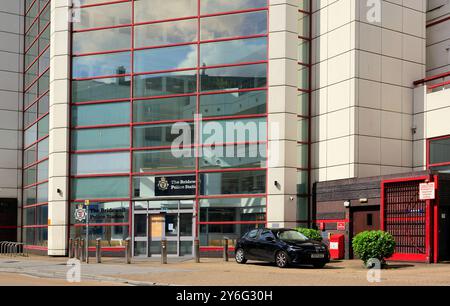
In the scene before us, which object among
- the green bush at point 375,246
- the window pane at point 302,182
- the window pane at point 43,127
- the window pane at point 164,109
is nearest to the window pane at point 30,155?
the window pane at point 43,127

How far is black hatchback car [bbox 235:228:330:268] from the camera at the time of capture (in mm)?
20672

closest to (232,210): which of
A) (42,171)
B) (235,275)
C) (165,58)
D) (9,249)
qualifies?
(165,58)

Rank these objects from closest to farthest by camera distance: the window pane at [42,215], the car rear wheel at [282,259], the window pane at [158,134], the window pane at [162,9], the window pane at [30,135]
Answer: the car rear wheel at [282,259] < the window pane at [158,134] < the window pane at [162,9] < the window pane at [42,215] < the window pane at [30,135]

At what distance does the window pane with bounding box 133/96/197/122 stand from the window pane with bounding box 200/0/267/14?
157 inches

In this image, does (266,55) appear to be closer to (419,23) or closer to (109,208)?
(419,23)

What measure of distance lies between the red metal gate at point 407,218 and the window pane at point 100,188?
11585 millimetres

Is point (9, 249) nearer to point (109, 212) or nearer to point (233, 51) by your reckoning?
point (109, 212)

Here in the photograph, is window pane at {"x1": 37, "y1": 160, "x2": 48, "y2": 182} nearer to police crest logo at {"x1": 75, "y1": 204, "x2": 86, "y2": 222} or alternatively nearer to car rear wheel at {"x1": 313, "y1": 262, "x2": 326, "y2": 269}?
police crest logo at {"x1": 75, "y1": 204, "x2": 86, "y2": 222}

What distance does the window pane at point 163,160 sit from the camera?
27.9 meters


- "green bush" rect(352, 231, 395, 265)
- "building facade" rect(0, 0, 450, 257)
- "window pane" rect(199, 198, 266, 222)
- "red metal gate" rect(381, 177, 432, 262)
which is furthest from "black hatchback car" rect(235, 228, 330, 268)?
"building facade" rect(0, 0, 450, 257)

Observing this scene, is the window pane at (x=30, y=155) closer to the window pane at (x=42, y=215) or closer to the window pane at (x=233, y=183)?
the window pane at (x=42, y=215)

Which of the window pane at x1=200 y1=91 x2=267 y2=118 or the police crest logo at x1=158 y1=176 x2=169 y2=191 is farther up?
the window pane at x1=200 y1=91 x2=267 y2=118

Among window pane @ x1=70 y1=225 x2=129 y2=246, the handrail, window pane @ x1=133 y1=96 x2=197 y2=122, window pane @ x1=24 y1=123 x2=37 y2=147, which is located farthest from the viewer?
window pane @ x1=24 y1=123 x2=37 y2=147
